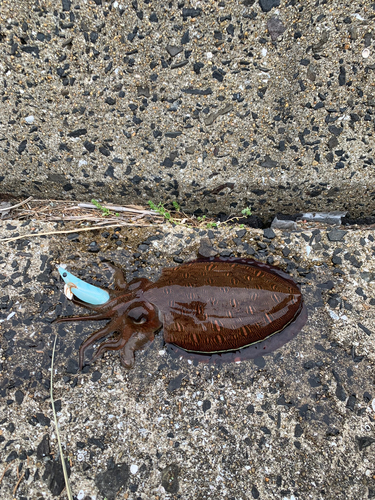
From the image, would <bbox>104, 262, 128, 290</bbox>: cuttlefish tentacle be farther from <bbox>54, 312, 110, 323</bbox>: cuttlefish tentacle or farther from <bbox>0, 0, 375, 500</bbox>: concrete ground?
<bbox>54, 312, 110, 323</bbox>: cuttlefish tentacle

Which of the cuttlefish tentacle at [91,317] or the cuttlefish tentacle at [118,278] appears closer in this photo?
the cuttlefish tentacle at [91,317]

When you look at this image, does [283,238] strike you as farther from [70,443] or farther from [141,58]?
[70,443]

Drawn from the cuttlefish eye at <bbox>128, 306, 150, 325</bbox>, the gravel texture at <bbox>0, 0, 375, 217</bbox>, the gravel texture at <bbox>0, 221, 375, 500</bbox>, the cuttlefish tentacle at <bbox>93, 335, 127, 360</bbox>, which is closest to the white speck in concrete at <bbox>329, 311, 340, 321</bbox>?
the gravel texture at <bbox>0, 221, 375, 500</bbox>

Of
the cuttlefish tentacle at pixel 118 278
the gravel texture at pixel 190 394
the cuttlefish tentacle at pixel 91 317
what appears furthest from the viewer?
the cuttlefish tentacle at pixel 118 278

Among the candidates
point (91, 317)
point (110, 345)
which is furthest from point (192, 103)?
point (110, 345)

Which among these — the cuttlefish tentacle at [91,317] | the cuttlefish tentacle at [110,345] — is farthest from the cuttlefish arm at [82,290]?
the cuttlefish tentacle at [110,345]

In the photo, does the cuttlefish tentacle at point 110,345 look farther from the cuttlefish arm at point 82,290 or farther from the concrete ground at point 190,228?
the cuttlefish arm at point 82,290

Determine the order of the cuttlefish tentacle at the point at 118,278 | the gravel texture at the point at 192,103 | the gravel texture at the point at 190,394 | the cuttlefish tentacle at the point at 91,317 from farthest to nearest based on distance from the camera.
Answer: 1. the cuttlefish tentacle at the point at 118,278
2. the cuttlefish tentacle at the point at 91,317
3. the gravel texture at the point at 192,103
4. the gravel texture at the point at 190,394
